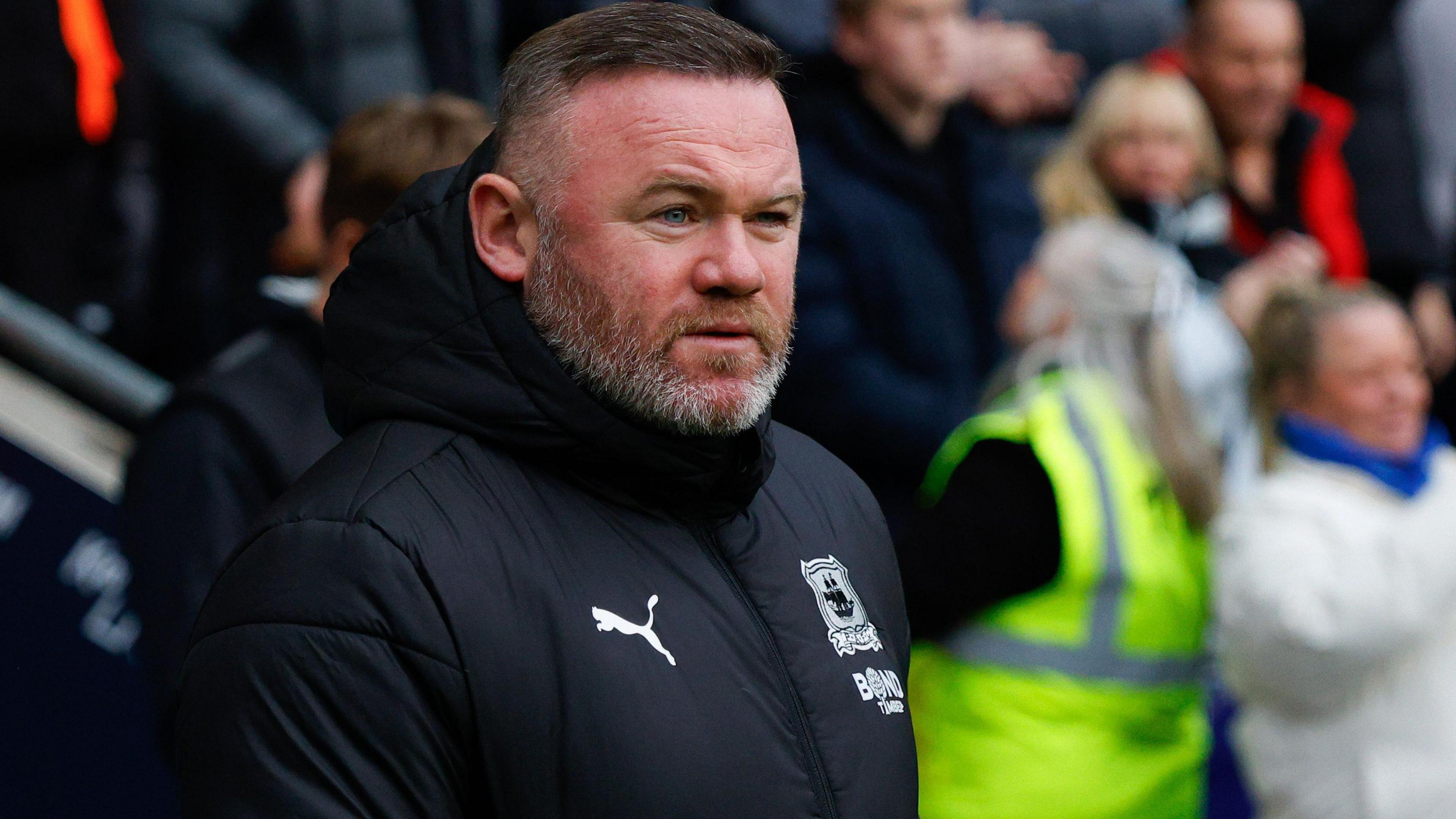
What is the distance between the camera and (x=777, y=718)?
1.76 meters

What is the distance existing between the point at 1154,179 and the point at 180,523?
2.98 meters

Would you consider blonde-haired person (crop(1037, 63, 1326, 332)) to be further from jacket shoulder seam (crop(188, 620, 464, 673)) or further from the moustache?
jacket shoulder seam (crop(188, 620, 464, 673))

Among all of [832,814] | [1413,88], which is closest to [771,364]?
[832,814]

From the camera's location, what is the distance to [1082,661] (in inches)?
123

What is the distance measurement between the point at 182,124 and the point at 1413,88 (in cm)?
427

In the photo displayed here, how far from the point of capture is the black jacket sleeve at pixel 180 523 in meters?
2.58

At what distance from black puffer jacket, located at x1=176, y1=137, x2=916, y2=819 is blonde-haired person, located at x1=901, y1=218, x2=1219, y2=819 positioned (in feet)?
3.82

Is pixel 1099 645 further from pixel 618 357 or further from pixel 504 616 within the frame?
pixel 504 616

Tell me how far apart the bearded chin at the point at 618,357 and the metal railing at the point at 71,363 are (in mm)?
2185

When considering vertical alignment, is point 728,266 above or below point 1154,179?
above

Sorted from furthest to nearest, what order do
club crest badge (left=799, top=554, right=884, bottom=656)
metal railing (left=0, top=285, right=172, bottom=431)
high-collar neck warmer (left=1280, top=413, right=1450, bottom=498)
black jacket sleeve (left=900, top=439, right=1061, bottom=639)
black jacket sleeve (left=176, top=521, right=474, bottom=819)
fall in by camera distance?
metal railing (left=0, top=285, right=172, bottom=431)
high-collar neck warmer (left=1280, top=413, right=1450, bottom=498)
black jacket sleeve (left=900, top=439, right=1061, bottom=639)
club crest badge (left=799, top=554, right=884, bottom=656)
black jacket sleeve (left=176, top=521, right=474, bottom=819)

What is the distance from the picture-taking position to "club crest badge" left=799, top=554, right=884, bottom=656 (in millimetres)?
1907

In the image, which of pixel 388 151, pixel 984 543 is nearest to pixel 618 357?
pixel 388 151

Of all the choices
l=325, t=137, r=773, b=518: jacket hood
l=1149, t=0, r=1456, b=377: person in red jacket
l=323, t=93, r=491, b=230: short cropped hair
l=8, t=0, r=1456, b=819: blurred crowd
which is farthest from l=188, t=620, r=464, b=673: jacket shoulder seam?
l=1149, t=0, r=1456, b=377: person in red jacket
